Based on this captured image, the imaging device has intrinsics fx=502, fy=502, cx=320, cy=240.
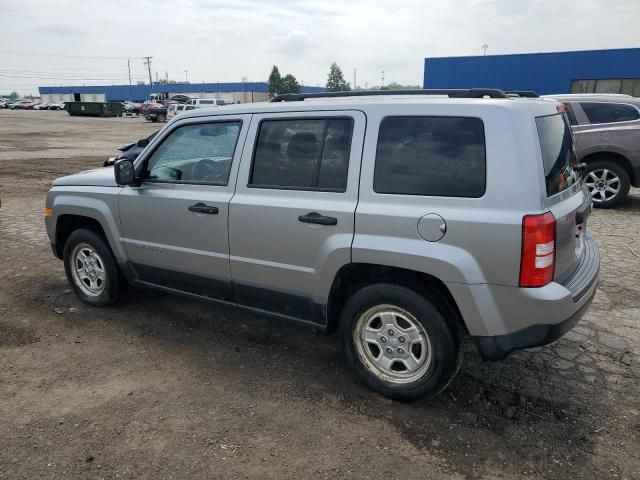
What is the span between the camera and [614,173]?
850 cm

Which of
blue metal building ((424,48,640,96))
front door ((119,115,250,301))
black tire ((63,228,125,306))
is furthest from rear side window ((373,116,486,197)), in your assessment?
blue metal building ((424,48,640,96))

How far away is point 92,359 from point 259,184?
1.88 meters

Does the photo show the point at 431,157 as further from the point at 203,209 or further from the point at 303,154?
the point at 203,209

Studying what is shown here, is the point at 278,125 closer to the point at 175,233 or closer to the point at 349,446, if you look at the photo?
the point at 175,233

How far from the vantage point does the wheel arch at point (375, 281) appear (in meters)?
3.04

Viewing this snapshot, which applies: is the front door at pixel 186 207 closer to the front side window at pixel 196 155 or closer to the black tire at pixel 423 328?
the front side window at pixel 196 155

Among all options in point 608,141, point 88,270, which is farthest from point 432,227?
point 608,141

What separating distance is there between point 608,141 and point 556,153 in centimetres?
645

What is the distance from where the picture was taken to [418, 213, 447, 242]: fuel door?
2825 mm

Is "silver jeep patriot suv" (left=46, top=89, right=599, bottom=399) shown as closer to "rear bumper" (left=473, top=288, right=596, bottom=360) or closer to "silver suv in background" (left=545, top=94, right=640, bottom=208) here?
"rear bumper" (left=473, top=288, right=596, bottom=360)

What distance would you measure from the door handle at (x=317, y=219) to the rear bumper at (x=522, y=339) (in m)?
1.11

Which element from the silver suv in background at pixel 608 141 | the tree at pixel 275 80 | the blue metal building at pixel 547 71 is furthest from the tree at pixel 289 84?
the silver suv in background at pixel 608 141

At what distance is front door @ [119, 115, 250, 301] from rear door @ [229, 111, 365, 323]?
0.14 m

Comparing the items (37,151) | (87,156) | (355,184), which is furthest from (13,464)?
(37,151)
